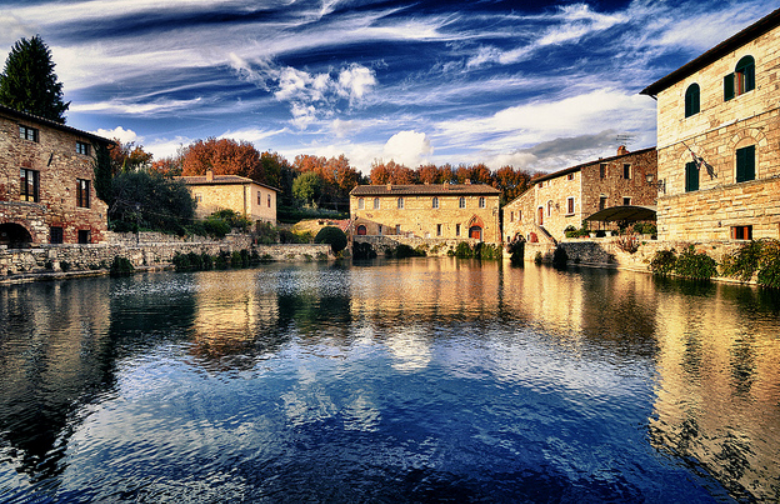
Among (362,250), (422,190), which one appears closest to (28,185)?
(362,250)

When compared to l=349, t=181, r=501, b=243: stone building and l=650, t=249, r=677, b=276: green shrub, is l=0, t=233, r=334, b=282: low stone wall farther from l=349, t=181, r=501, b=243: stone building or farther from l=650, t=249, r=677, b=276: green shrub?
l=650, t=249, r=677, b=276: green shrub

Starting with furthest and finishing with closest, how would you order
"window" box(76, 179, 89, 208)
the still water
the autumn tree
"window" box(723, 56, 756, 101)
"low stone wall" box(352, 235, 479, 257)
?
the autumn tree → "low stone wall" box(352, 235, 479, 257) → "window" box(76, 179, 89, 208) → "window" box(723, 56, 756, 101) → the still water

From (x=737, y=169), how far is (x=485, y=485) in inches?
842

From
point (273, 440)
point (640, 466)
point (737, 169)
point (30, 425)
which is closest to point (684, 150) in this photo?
point (737, 169)

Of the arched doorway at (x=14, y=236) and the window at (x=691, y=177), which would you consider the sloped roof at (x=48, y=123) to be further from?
the window at (x=691, y=177)

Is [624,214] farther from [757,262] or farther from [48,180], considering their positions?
[48,180]

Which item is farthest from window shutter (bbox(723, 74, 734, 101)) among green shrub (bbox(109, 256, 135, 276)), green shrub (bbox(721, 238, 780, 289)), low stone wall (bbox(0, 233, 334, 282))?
green shrub (bbox(109, 256, 135, 276))

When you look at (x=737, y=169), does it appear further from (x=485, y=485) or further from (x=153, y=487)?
(x=153, y=487)

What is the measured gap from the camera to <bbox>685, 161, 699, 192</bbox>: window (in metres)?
20.2

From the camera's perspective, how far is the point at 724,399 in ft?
15.4

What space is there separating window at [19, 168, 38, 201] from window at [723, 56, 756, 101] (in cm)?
3489

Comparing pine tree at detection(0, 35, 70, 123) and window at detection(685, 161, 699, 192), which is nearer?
window at detection(685, 161, 699, 192)

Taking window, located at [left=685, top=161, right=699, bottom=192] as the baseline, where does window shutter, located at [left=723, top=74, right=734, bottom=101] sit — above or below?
above

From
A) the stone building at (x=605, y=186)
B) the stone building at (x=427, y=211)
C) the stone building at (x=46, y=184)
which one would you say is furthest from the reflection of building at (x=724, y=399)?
the stone building at (x=427, y=211)
